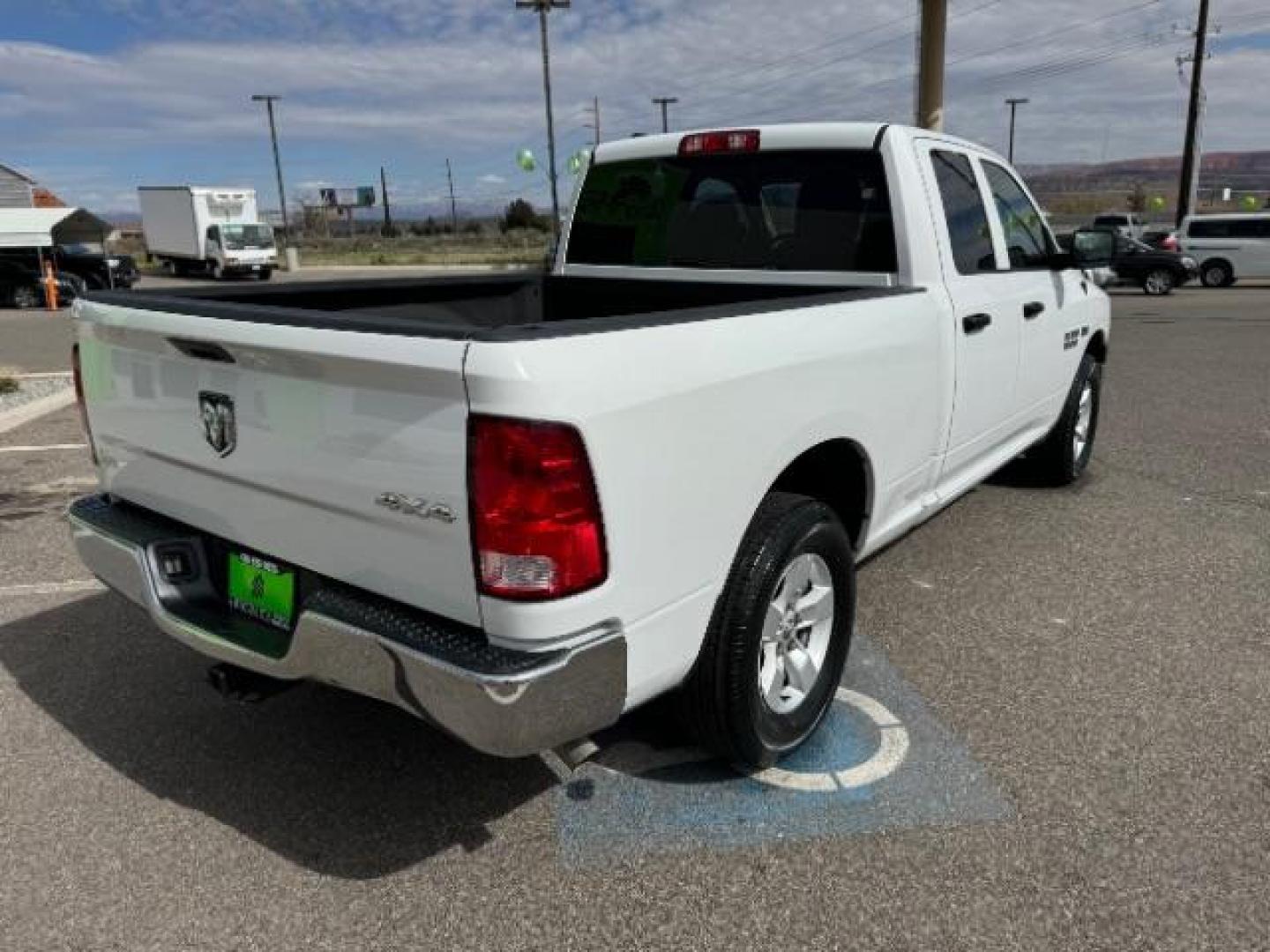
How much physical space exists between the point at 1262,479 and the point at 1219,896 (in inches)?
184

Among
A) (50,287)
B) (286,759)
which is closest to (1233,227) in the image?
(286,759)

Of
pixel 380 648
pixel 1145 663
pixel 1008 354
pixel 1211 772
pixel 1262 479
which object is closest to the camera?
pixel 380 648

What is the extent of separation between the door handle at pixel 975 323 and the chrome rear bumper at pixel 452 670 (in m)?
2.19

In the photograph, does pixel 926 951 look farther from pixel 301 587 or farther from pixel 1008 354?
pixel 1008 354

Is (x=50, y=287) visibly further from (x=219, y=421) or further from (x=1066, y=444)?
(x=219, y=421)

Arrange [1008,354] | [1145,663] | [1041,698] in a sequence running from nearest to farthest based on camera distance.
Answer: [1041,698], [1145,663], [1008,354]

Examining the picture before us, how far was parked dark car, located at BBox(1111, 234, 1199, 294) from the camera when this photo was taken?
2297 centimetres

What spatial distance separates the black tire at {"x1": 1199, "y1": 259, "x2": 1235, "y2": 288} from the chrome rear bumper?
27.4 meters

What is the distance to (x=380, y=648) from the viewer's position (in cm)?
222

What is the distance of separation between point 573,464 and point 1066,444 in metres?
4.62

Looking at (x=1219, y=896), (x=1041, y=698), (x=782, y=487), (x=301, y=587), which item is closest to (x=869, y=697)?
(x=1041, y=698)

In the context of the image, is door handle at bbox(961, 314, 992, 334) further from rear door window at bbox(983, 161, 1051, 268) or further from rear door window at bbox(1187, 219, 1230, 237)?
rear door window at bbox(1187, 219, 1230, 237)

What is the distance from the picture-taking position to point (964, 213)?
4145mm

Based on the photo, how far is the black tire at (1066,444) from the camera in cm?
572
